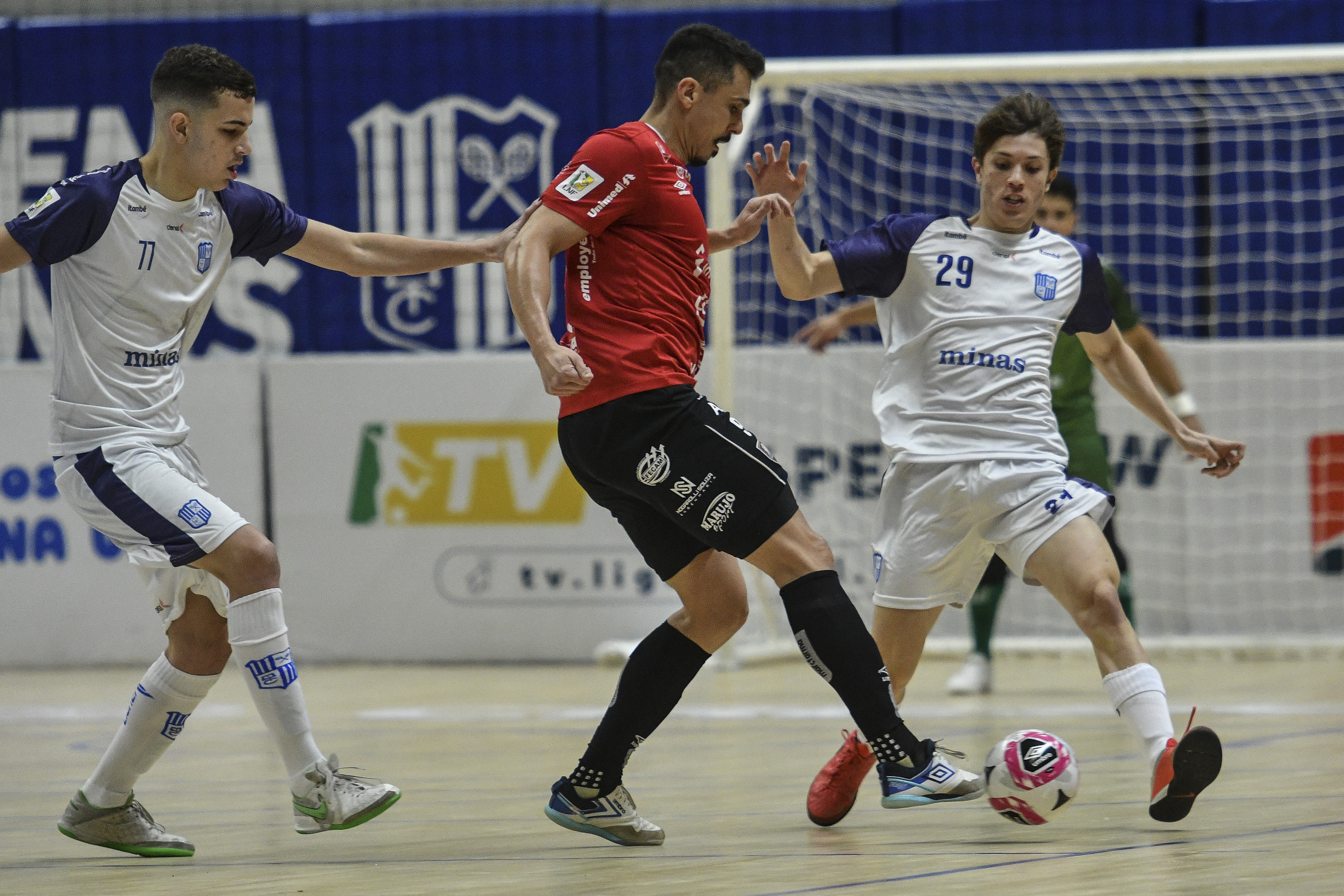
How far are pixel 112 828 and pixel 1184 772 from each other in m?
2.48

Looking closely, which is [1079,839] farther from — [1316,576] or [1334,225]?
[1334,225]

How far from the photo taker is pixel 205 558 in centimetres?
343

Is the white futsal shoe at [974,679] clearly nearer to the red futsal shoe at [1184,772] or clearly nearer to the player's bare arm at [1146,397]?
the player's bare arm at [1146,397]

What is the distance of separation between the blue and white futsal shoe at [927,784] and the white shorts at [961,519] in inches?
24.6

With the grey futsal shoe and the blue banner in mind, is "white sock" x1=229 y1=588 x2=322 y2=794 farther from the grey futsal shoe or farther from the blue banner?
the blue banner

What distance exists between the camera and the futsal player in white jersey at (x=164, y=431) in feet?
11.3

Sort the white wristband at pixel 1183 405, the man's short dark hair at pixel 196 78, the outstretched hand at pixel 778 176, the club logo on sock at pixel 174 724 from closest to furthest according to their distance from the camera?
the man's short dark hair at pixel 196 78, the club logo on sock at pixel 174 724, the outstretched hand at pixel 778 176, the white wristband at pixel 1183 405

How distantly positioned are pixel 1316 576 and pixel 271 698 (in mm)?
6519

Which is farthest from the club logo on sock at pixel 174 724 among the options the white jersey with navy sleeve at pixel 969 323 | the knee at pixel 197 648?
the white jersey with navy sleeve at pixel 969 323

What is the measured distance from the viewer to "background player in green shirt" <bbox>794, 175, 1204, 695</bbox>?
20.2ft

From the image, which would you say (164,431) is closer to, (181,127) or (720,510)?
(181,127)

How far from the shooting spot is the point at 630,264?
3.54 m

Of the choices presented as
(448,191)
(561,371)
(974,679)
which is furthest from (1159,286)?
(561,371)

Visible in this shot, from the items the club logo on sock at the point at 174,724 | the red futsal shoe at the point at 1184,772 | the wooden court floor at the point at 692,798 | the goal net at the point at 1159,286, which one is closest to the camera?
the wooden court floor at the point at 692,798
